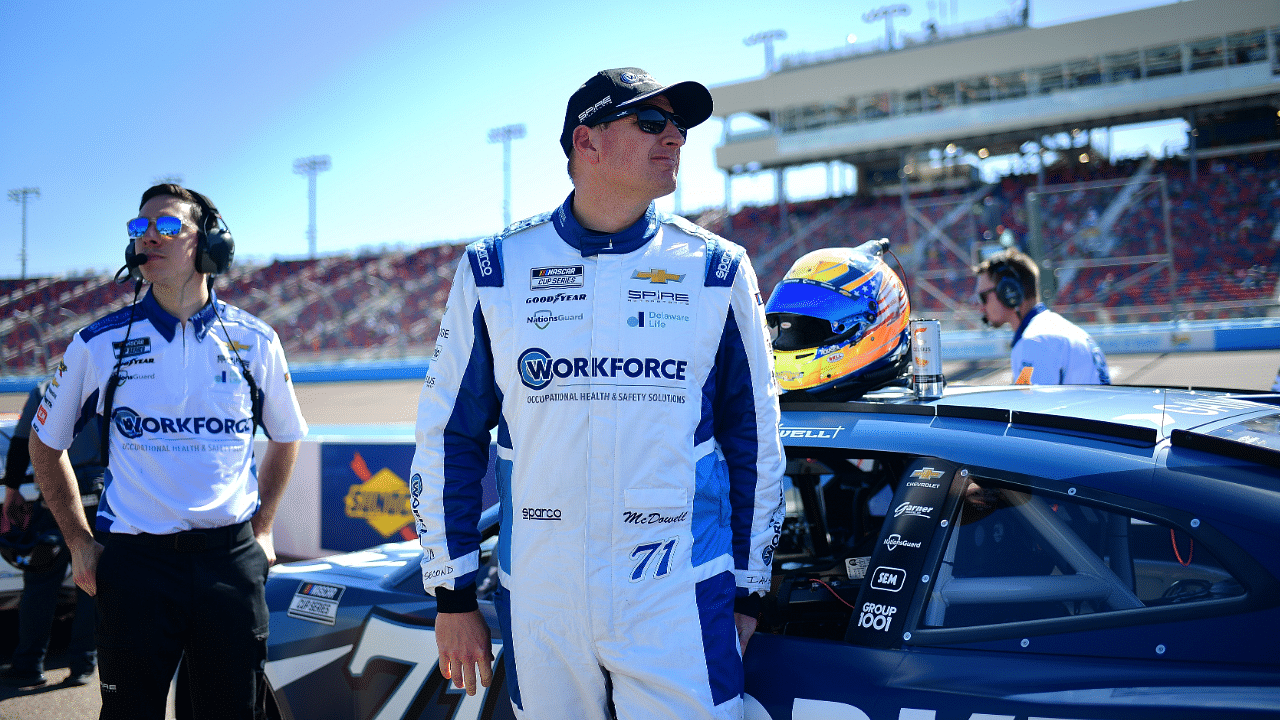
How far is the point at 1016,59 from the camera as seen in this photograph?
97.9 ft

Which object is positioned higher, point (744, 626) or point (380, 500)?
point (744, 626)

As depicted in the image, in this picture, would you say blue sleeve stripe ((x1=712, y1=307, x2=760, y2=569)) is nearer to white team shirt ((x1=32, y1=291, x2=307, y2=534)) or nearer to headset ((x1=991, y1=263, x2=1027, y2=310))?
white team shirt ((x1=32, y1=291, x2=307, y2=534))

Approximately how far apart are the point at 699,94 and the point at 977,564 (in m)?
1.11

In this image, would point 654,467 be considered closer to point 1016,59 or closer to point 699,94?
point 699,94

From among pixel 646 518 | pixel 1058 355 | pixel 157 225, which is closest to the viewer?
pixel 646 518

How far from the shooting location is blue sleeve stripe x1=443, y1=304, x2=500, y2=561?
1654 mm

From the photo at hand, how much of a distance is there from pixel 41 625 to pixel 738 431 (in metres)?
4.16

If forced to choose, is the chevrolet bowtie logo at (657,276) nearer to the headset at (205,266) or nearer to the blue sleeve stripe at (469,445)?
the blue sleeve stripe at (469,445)

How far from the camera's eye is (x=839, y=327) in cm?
272

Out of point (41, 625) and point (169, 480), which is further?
point (41, 625)

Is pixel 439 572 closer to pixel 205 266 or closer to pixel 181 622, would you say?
pixel 181 622

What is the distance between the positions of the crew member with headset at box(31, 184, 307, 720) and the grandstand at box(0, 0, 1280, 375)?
16118 mm

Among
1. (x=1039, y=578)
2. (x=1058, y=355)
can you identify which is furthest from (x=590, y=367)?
(x=1058, y=355)

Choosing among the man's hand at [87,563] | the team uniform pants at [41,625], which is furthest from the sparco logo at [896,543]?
the team uniform pants at [41,625]
